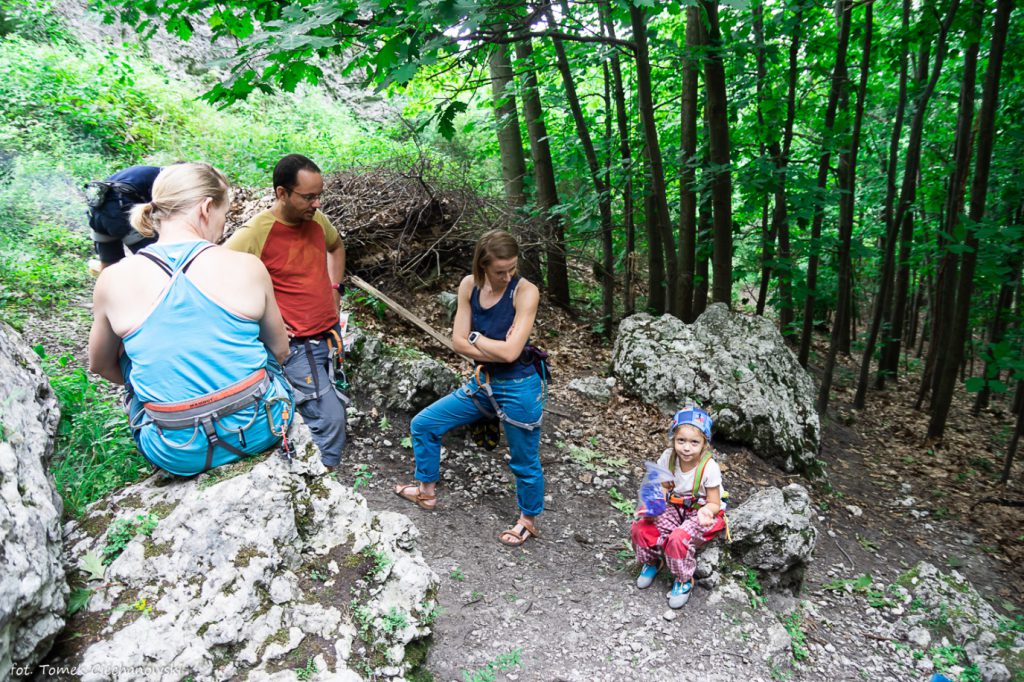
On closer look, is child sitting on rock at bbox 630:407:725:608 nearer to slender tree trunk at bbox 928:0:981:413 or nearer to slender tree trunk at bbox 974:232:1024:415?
slender tree trunk at bbox 928:0:981:413

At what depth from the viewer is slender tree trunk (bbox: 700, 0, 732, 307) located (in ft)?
20.8

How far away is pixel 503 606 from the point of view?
137 inches

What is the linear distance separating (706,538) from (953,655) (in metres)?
1.94

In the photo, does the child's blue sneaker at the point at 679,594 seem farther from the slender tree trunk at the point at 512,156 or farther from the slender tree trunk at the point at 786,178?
the slender tree trunk at the point at 512,156

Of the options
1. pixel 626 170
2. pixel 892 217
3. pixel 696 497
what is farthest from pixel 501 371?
pixel 892 217

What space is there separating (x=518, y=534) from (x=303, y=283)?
7.49ft

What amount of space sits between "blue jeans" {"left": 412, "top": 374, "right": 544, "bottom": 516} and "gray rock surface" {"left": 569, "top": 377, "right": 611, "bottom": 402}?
2.61 meters

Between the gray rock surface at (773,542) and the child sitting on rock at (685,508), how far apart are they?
434 millimetres

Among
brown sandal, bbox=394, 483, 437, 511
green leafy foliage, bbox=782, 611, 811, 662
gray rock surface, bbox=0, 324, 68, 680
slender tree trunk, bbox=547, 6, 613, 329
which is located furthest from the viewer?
slender tree trunk, bbox=547, 6, 613, 329

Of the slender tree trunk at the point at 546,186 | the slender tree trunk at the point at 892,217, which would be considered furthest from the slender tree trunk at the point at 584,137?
the slender tree trunk at the point at 892,217

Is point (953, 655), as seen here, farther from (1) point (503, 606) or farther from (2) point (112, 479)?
(2) point (112, 479)

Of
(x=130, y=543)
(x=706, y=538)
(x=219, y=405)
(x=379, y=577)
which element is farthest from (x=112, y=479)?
(x=706, y=538)

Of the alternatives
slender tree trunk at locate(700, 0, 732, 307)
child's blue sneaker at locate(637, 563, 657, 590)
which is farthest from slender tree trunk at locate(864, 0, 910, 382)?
child's blue sneaker at locate(637, 563, 657, 590)

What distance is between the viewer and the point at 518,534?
412cm
